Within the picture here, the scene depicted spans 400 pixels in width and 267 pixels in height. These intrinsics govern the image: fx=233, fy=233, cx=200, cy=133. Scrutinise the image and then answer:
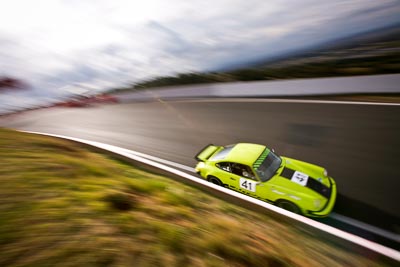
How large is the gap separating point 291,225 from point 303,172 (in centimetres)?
175

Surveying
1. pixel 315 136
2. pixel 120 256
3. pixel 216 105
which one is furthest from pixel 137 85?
pixel 120 256

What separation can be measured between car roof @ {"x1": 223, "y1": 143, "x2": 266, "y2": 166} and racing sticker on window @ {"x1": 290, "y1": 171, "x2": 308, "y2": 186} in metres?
0.88

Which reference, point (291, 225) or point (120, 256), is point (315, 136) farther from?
point (120, 256)

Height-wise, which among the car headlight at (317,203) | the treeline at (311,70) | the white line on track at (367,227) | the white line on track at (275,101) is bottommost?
the white line on track at (367,227)

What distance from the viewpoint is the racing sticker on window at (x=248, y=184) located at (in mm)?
5048

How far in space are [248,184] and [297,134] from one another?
3788mm

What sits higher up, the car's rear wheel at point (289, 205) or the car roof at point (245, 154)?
the car roof at point (245, 154)

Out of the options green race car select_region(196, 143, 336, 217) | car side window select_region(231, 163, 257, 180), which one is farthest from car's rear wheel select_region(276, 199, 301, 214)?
car side window select_region(231, 163, 257, 180)

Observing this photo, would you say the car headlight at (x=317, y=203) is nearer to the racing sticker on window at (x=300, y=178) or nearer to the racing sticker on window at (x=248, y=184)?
the racing sticker on window at (x=300, y=178)

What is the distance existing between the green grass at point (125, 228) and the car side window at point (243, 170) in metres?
0.98

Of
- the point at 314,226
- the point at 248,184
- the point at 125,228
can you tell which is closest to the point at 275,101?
the point at 248,184

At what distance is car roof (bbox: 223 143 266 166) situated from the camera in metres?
5.26

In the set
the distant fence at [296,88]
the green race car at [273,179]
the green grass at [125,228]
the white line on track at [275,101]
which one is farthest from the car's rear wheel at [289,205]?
the distant fence at [296,88]

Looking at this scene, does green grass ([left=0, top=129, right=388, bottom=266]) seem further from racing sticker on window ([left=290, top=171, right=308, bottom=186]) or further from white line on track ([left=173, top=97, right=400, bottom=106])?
white line on track ([left=173, top=97, right=400, bottom=106])
